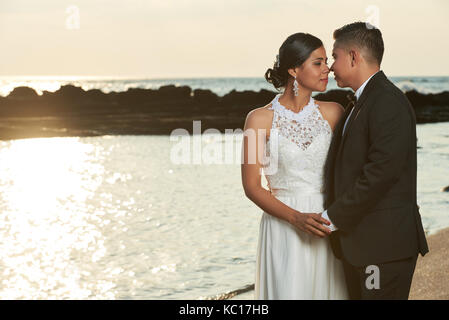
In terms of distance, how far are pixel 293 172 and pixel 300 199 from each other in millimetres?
136

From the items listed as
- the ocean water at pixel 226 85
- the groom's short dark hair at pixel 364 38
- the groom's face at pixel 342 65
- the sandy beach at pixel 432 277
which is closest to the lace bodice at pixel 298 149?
the groom's face at pixel 342 65

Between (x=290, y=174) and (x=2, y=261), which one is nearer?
(x=290, y=174)

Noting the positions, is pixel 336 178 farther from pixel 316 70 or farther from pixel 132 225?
pixel 132 225

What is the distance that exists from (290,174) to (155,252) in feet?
13.3

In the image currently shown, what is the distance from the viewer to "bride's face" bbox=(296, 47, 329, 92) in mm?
3027

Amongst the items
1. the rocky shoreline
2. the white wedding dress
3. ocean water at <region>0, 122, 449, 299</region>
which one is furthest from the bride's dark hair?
the rocky shoreline

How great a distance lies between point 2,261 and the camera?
6.66 meters

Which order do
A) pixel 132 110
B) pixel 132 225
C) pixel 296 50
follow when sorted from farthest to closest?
pixel 132 110 < pixel 132 225 < pixel 296 50

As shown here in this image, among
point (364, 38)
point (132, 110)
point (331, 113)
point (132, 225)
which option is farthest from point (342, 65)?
point (132, 110)

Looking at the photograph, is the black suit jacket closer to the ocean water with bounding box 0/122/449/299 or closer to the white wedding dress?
the white wedding dress

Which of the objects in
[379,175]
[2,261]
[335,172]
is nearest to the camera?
[379,175]

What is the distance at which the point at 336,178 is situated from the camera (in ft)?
9.30
